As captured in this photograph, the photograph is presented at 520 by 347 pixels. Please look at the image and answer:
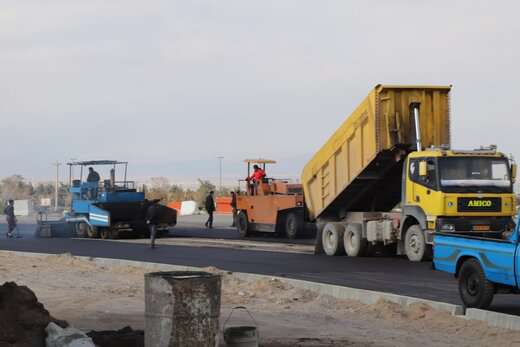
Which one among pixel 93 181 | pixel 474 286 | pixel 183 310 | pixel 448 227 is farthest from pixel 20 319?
pixel 93 181

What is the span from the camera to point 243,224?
36.0 m

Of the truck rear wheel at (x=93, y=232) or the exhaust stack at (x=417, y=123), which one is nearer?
the exhaust stack at (x=417, y=123)

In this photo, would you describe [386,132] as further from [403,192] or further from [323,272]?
[323,272]

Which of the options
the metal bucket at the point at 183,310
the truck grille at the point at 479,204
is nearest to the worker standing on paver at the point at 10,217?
the truck grille at the point at 479,204

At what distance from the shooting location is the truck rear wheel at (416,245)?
22.3 m

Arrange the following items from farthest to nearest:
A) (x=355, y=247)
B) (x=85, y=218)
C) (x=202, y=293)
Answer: (x=85, y=218)
(x=355, y=247)
(x=202, y=293)

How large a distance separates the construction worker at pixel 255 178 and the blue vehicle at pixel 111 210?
2982 mm

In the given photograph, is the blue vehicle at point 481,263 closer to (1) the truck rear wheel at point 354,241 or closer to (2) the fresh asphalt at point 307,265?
(2) the fresh asphalt at point 307,265

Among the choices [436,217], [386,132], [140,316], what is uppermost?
[386,132]

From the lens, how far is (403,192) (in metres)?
23.0

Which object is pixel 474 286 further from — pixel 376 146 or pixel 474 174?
pixel 376 146

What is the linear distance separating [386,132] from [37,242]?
52.2ft

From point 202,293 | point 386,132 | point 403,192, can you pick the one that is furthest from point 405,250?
point 202,293

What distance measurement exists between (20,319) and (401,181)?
15196mm
